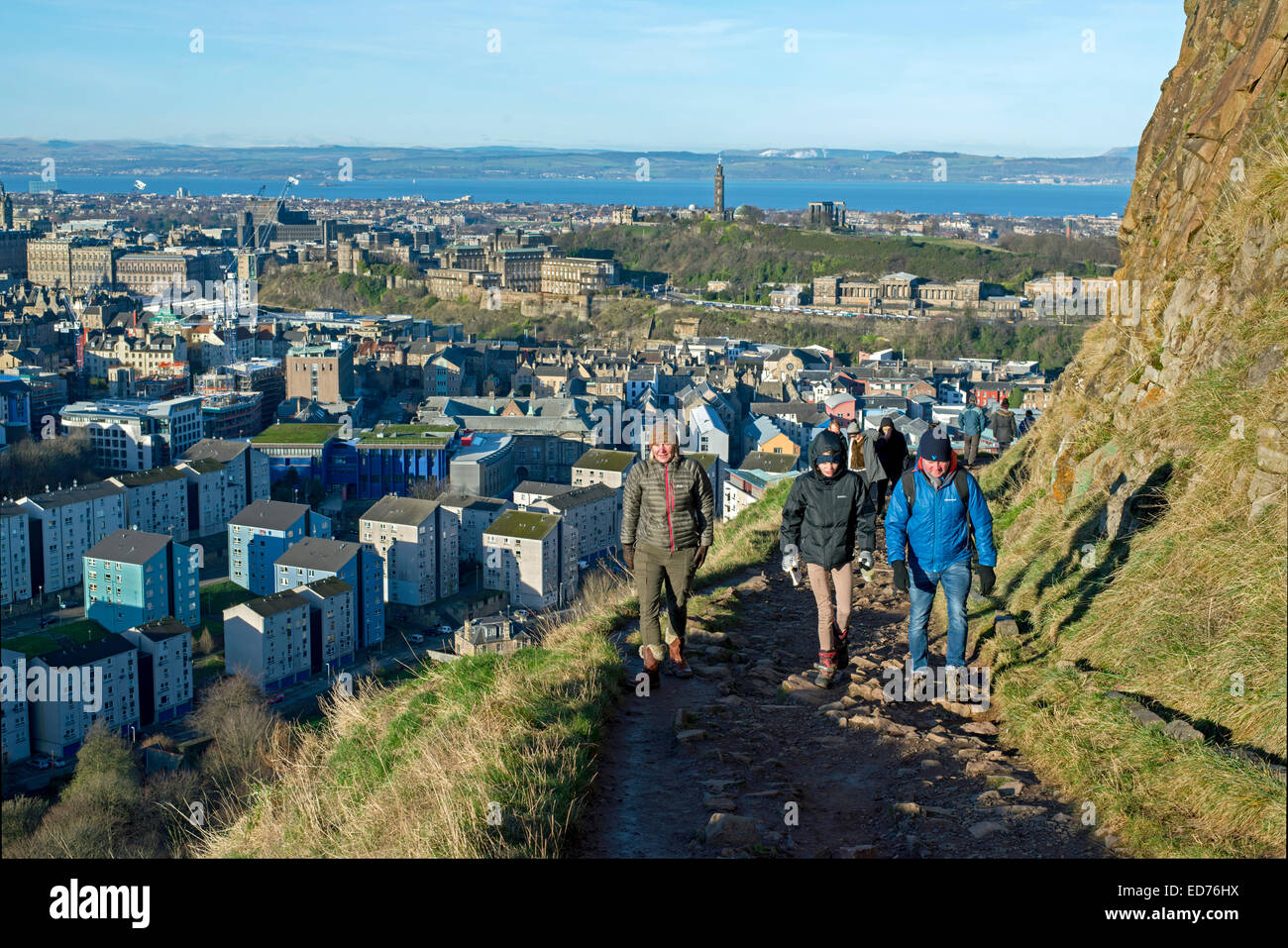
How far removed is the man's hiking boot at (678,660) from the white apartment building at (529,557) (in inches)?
550

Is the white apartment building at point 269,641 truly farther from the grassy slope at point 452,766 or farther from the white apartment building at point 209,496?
the grassy slope at point 452,766

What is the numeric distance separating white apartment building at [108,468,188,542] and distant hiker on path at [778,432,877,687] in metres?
18.7

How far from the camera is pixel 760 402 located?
98.5ft

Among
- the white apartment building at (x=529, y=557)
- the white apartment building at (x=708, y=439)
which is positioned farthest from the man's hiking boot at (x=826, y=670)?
the white apartment building at (x=708, y=439)

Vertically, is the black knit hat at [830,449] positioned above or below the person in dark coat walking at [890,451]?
above

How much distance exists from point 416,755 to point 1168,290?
4006 mm

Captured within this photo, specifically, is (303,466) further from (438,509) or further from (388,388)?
(388,388)

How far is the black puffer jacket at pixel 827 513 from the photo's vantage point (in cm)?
378

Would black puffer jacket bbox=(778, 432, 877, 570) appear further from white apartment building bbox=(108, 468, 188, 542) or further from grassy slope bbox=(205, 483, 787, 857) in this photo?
white apartment building bbox=(108, 468, 188, 542)

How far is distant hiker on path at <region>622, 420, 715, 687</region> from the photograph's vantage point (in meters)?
3.75

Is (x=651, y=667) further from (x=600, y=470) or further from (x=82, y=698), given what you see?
(x=600, y=470)

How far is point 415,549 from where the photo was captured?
18.5 metres
